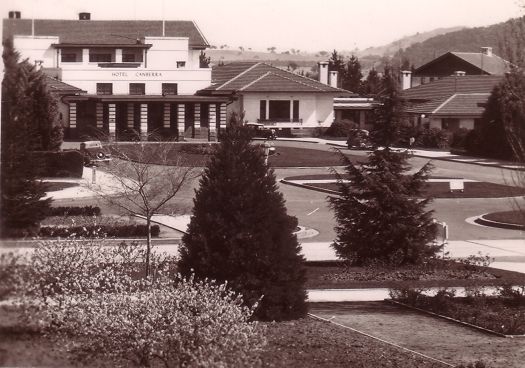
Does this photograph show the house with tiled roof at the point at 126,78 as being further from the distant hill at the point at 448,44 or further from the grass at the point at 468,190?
the distant hill at the point at 448,44

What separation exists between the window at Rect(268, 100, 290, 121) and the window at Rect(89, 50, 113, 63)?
12849mm

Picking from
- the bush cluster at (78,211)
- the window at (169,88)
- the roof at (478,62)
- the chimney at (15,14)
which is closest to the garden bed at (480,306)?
the chimney at (15,14)

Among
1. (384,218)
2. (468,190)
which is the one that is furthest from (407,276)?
(468,190)

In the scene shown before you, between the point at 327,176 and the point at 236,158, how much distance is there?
98.9 feet

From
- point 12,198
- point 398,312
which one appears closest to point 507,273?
point 398,312

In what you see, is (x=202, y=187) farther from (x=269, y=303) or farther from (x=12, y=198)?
(x=12, y=198)

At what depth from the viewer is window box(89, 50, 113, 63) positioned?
72.6 metres

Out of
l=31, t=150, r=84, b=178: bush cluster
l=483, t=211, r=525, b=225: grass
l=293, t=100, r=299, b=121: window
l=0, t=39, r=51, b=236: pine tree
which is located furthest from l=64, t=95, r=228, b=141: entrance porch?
l=0, t=39, r=51, b=236: pine tree

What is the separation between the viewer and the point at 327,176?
151ft

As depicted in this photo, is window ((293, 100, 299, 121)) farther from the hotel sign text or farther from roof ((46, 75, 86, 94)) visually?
roof ((46, 75, 86, 94))

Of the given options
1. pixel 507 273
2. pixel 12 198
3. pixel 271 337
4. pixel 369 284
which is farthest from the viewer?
pixel 507 273

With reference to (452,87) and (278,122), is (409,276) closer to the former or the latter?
(278,122)

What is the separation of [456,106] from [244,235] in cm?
5497

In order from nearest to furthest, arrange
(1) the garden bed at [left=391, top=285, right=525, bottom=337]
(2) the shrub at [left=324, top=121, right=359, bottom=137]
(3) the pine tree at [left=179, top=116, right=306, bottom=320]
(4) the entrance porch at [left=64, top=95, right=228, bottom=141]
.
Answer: (3) the pine tree at [left=179, top=116, right=306, bottom=320], (1) the garden bed at [left=391, top=285, right=525, bottom=337], (4) the entrance porch at [left=64, top=95, right=228, bottom=141], (2) the shrub at [left=324, top=121, right=359, bottom=137]
